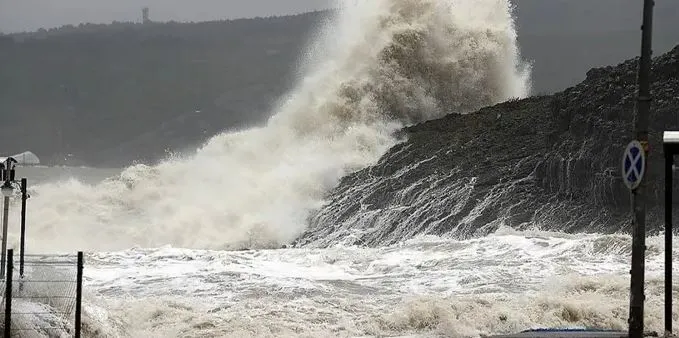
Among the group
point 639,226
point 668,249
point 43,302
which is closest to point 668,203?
point 668,249

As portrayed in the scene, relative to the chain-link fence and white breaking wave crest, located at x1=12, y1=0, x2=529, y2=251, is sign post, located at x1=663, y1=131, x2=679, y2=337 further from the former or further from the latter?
white breaking wave crest, located at x1=12, y1=0, x2=529, y2=251

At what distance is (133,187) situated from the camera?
121 feet

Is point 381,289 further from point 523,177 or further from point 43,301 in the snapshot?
point 523,177

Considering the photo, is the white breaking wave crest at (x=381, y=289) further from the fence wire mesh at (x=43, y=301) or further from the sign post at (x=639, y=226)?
the sign post at (x=639, y=226)

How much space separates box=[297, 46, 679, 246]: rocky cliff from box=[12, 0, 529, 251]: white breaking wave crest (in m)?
2.20

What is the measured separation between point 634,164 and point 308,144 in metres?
28.2

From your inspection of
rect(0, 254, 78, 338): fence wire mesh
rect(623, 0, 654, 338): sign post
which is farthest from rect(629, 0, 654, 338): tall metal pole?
rect(0, 254, 78, 338): fence wire mesh

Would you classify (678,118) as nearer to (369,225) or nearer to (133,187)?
(369,225)

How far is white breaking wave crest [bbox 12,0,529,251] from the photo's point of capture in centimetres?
3044

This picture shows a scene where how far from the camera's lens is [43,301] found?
10.7 meters

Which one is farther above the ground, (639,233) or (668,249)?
(639,233)

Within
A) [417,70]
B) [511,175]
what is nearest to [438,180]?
[511,175]

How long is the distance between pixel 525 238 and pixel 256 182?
15283 millimetres

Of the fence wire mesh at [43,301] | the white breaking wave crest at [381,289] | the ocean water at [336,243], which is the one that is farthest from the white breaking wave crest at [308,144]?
the fence wire mesh at [43,301]
